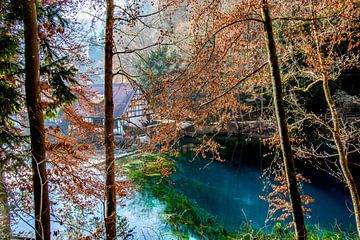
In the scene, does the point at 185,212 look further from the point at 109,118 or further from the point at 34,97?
the point at 34,97

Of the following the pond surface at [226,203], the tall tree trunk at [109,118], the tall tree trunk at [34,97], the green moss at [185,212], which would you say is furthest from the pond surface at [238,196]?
the tall tree trunk at [34,97]

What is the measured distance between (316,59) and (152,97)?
283 centimetres

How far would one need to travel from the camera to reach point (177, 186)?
10930 mm

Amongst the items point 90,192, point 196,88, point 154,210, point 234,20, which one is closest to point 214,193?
point 154,210

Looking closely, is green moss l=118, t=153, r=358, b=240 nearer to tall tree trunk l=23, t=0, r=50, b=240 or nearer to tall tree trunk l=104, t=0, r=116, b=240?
tall tree trunk l=104, t=0, r=116, b=240

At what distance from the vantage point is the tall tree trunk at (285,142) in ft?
9.20

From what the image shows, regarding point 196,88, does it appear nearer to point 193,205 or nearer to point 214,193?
point 193,205

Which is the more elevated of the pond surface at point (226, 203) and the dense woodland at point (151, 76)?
the dense woodland at point (151, 76)

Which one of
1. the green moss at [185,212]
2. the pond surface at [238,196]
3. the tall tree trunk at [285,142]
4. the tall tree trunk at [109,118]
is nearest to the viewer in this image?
the tall tree trunk at [285,142]

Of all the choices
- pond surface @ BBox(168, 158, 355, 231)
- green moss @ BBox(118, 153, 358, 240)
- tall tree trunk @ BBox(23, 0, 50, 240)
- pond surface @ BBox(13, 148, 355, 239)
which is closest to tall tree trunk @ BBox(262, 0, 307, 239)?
tall tree trunk @ BBox(23, 0, 50, 240)

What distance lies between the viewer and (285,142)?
Result: 114 inches

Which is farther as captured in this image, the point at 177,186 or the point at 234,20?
the point at 177,186

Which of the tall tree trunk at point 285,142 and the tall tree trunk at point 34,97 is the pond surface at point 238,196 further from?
the tall tree trunk at point 34,97

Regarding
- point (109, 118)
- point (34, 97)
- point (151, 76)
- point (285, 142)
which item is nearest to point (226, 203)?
point (109, 118)
